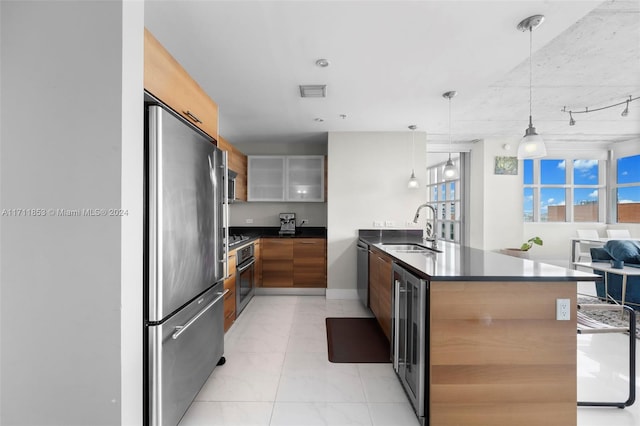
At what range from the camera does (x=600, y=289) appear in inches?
159

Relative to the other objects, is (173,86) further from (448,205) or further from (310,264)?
(448,205)

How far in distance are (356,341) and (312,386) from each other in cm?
88

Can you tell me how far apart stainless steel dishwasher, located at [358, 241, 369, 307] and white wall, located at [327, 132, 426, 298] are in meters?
0.28

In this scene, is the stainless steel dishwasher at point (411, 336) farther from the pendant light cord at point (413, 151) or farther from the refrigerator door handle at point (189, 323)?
the pendant light cord at point (413, 151)

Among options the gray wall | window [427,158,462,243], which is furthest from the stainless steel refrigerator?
window [427,158,462,243]

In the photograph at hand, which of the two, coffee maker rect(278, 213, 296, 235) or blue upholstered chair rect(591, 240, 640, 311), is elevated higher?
coffee maker rect(278, 213, 296, 235)

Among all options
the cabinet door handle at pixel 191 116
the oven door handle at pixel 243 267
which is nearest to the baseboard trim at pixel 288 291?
the oven door handle at pixel 243 267

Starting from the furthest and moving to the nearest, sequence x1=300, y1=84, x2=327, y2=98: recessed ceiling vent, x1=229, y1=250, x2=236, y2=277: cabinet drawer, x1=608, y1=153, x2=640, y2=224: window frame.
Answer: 1. x1=608, y1=153, x2=640, y2=224: window frame
2. x1=229, y1=250, x2=236, y2=277: cabinet drawer
3. x1=300, y1=84, x2=327, y2=98: recessed ceiling vent

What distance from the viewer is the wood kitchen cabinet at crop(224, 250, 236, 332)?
303 centimetres

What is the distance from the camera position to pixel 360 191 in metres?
4.41

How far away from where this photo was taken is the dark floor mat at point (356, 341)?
2.56 meters

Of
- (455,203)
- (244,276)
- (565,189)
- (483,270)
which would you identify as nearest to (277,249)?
(244,276)

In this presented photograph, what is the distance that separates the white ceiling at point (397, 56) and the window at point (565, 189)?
2184mm

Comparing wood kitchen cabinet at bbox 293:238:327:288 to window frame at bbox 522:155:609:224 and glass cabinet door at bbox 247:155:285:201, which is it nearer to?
glass cabinet door at bbox 247:155:285:201
